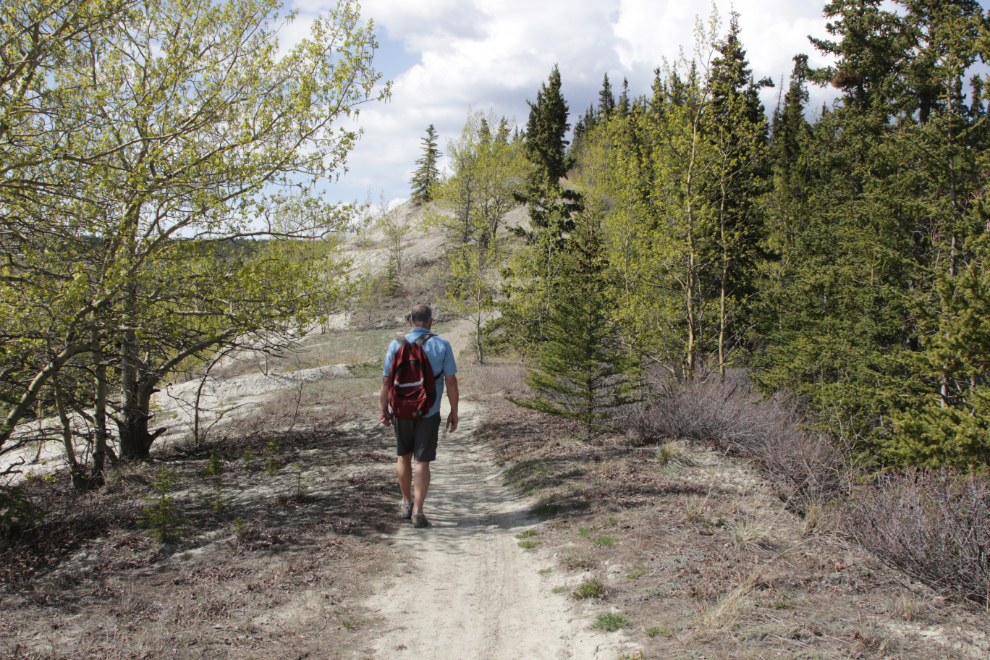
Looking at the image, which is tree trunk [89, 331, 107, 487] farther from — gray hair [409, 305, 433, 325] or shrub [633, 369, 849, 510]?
shrub [633, 369, 849, 510]

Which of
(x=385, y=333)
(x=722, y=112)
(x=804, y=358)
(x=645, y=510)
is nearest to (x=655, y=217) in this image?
(x=722, y=112)

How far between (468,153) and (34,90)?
3231cm

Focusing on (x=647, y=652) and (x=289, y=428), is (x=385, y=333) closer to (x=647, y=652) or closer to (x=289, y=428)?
(x=289, y=428)

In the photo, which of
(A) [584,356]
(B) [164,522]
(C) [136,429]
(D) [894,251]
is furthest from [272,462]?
(D) [894,251]

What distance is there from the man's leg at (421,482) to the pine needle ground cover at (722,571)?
124 cm

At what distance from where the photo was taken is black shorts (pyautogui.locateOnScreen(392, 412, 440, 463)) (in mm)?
5480

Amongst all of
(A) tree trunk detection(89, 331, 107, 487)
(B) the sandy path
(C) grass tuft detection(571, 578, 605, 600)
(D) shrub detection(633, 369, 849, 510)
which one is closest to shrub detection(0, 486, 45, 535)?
(A) tree trunk detection(89, 331, 107, 487)

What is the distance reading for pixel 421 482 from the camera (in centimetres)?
566

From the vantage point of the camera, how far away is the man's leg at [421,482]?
558 cm

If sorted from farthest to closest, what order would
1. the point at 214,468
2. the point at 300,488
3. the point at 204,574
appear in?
the point at 214,468 → the point at 300,488 → the point at 204,574

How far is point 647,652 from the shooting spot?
339cm

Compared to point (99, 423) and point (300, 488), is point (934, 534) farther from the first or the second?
point (99, 423)

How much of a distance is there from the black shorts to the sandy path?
2.68 ft

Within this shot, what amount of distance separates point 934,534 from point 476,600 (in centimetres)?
346
